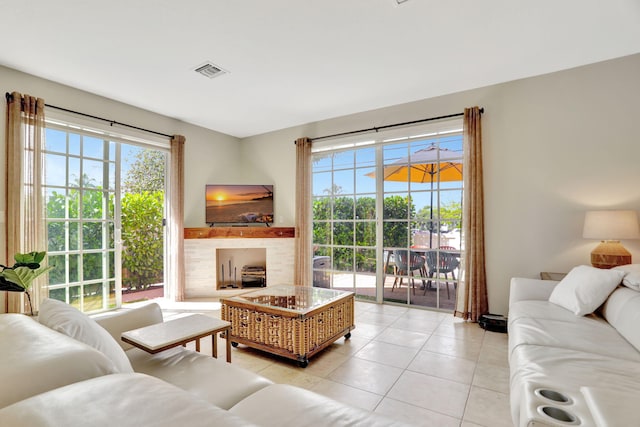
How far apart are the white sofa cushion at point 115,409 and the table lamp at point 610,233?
3349mm

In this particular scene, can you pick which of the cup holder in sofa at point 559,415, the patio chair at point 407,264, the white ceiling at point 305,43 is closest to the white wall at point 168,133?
the white ceiling at point 305,43

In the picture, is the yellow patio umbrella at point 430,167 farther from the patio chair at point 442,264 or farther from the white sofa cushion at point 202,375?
the white sofa cushion at point 202,375

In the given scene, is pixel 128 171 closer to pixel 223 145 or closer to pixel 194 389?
pixel 223 145

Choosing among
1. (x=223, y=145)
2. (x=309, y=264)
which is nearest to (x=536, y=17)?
(x=309, y=264)

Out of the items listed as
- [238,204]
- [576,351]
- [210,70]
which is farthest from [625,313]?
[238,204]

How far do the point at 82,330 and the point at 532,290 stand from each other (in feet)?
10.6

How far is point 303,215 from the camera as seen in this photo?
4945 mm

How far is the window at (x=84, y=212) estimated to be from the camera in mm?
3605

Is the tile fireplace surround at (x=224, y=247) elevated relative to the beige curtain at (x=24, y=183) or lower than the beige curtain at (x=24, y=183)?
lower

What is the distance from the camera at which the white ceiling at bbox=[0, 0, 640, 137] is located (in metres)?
2.31

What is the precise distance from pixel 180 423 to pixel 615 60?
441 centimetres

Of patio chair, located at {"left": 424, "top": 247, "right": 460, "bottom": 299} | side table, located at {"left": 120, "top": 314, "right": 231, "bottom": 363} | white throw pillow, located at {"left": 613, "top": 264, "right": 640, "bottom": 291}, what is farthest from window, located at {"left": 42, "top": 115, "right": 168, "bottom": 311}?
white throw pillow, located at {"left": 613, "top": 264, "right": 640, "bottom": 291}

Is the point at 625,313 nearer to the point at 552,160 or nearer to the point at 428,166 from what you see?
the point at 552,160

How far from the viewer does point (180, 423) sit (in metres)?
0.70
